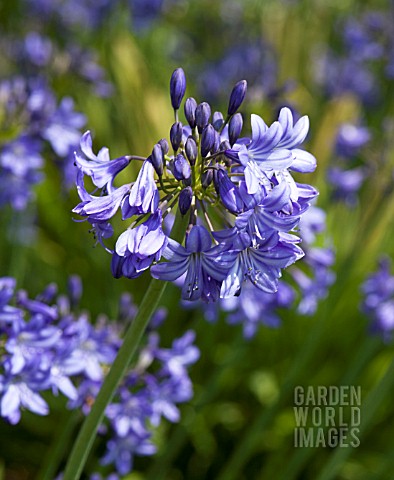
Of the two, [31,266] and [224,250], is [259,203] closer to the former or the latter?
[224,250]

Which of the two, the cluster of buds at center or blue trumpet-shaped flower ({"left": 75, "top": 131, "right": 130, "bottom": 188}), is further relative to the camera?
blue trumpet-shaped flower ({"left": 75, "top": 131, "right": 130, "bottom": 188})

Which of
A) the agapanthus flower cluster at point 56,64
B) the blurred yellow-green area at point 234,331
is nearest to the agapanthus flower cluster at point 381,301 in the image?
the blurred yellow-green area at point 234,331

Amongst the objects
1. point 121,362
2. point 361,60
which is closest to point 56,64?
point 121,362

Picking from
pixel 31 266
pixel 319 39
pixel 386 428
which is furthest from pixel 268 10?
pixel 386 428

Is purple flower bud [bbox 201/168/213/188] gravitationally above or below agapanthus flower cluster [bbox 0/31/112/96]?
below

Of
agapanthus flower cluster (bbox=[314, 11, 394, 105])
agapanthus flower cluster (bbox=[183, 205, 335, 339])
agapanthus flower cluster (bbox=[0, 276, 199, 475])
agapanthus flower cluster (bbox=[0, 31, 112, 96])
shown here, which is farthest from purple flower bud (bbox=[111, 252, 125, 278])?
agapanthus flower cluster (bbox=[314, 11, 394, 105])

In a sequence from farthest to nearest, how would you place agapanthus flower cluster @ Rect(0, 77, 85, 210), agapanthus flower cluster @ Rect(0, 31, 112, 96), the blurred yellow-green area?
agapanthus flower cluster @ Rect(0, 31, 112, 96)
the blurred yellow-green area
agapanthus flower cluster @ Rect(0, 77, 85, 210)

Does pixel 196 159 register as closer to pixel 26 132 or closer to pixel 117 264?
pixel 117 264

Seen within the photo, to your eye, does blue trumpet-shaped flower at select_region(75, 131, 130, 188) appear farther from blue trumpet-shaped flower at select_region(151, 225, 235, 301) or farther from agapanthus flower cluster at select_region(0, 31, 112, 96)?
agapanthus flower cluster at select_region(0, 31, 112, 96)

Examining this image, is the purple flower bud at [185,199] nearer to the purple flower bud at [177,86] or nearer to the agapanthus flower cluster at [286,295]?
the purple flower bud at [177,86]
